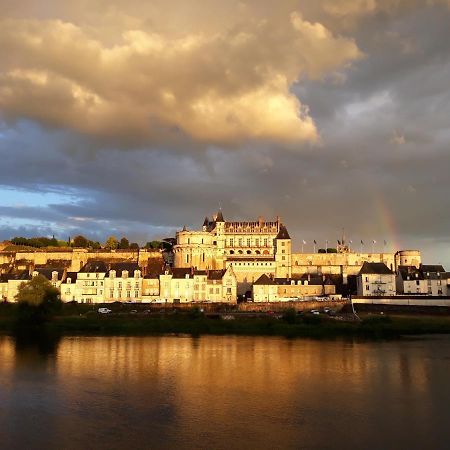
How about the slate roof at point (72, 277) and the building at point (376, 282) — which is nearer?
the slate roof at point (72, 277)

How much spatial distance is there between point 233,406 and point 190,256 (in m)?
45.7

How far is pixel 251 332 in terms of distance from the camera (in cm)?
3788

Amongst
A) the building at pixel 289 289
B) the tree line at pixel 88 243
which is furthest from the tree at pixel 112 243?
the building at pixel 289 289

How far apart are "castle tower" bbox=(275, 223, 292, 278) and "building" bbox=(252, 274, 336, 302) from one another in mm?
8266

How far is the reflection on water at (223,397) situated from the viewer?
14148 millimetres

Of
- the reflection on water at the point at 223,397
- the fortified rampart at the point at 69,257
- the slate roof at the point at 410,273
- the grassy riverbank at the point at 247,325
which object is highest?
the fortified rampart at the point at 69,257

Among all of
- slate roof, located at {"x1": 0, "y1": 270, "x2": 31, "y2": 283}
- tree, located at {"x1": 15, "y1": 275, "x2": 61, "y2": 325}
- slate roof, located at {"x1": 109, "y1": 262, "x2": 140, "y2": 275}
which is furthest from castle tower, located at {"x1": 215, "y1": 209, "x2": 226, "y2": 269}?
tree, located at {"x1": 15, "y1": 275, "x2": 61, "y2": 325}

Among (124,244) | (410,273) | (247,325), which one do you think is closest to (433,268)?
(410,273)

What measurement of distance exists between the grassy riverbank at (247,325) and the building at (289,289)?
9565 mm

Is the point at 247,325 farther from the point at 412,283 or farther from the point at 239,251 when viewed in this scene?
the point at 239,251

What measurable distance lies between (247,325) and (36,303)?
15493 millimetres

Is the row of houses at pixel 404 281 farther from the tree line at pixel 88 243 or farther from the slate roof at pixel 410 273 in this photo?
the tree line at pixel 88 243

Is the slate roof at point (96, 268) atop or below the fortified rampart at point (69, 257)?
below

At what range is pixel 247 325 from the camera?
39.6 m
